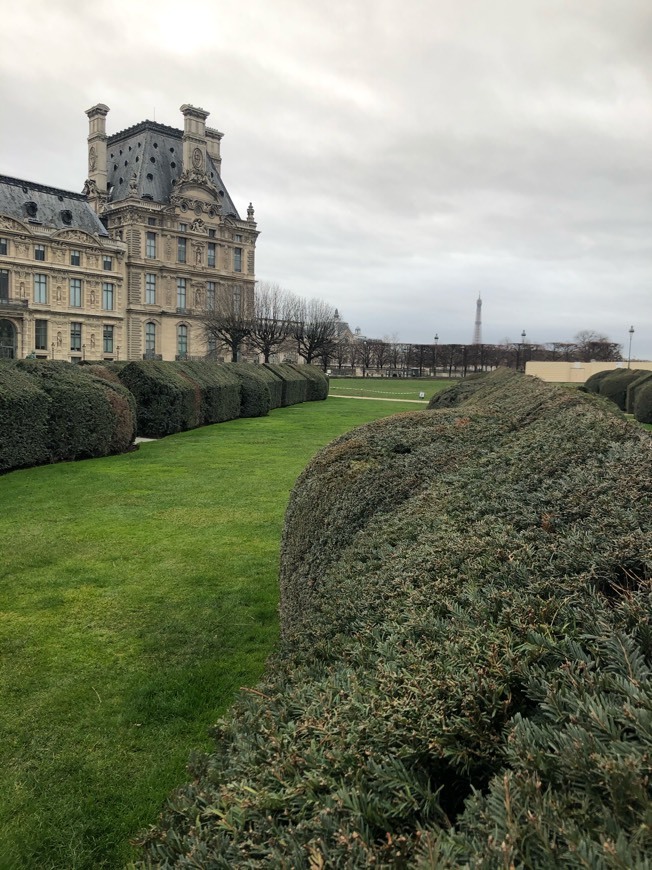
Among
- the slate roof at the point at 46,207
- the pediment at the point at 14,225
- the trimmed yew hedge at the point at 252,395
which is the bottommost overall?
the trimmed yew hedge at the point at 252,395

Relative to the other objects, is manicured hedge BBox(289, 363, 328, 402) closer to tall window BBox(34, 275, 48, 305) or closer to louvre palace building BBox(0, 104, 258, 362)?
louvre palace building BBox(0, 104, 258, 362)

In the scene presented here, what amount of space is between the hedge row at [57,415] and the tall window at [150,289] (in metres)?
55.5

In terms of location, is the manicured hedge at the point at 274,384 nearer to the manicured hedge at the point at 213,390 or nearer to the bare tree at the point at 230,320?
the manicured hedge at the point at 213,390

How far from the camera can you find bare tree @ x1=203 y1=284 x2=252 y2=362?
5397 centimetres

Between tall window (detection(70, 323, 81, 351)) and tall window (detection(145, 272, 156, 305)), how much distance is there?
8789 mm

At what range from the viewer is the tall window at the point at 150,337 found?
6675 centimetres

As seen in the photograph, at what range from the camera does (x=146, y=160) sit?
66.4 m

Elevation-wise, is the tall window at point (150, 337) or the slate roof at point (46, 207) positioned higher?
the slate roof at point (46, 207)

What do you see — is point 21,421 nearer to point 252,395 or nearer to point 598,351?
point 252,395

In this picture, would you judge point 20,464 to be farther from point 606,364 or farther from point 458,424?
point 606,364

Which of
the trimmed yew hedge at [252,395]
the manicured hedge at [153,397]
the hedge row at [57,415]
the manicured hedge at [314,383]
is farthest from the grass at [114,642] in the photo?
the manicured hedge at [314,383]

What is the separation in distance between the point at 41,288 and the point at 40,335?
Result: 431cm

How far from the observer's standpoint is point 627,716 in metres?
1.39

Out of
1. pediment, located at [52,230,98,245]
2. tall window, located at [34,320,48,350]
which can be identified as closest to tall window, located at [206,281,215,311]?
pediment, located at [52,230,98,245]
